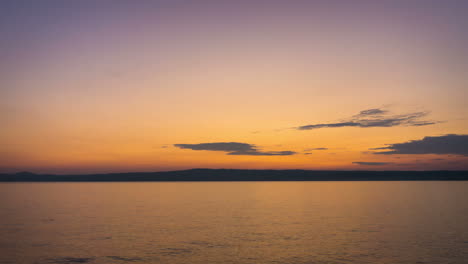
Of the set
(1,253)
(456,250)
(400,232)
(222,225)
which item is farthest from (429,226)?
(1,253)

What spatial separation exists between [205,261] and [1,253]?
54.2ft

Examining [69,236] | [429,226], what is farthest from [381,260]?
[69,236]

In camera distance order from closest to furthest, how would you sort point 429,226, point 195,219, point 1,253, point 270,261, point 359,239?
point 270,261 → point 1,253 → point 359,239 → point 429,226 → point 195,219

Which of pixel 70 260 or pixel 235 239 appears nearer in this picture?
pixel 70 260

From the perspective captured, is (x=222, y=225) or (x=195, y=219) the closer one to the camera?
(x=222, y=225)

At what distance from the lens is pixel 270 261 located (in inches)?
1136

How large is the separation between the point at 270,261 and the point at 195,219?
25324 millimetres

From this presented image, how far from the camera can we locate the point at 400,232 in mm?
41469

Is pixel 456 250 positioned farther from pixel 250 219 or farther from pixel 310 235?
pixel 250 219

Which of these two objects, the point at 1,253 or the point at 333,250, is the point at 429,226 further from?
the point at 1,253

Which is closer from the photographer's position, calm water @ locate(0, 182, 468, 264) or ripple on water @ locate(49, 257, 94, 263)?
ripple on water @ locate(49, 257, 94, 263)

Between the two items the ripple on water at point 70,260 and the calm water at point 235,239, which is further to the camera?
the calm water at point 235,239

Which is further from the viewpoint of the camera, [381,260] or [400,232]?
[400,232]

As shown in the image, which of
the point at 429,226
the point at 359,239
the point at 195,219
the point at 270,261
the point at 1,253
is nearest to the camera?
the point at 270,261
